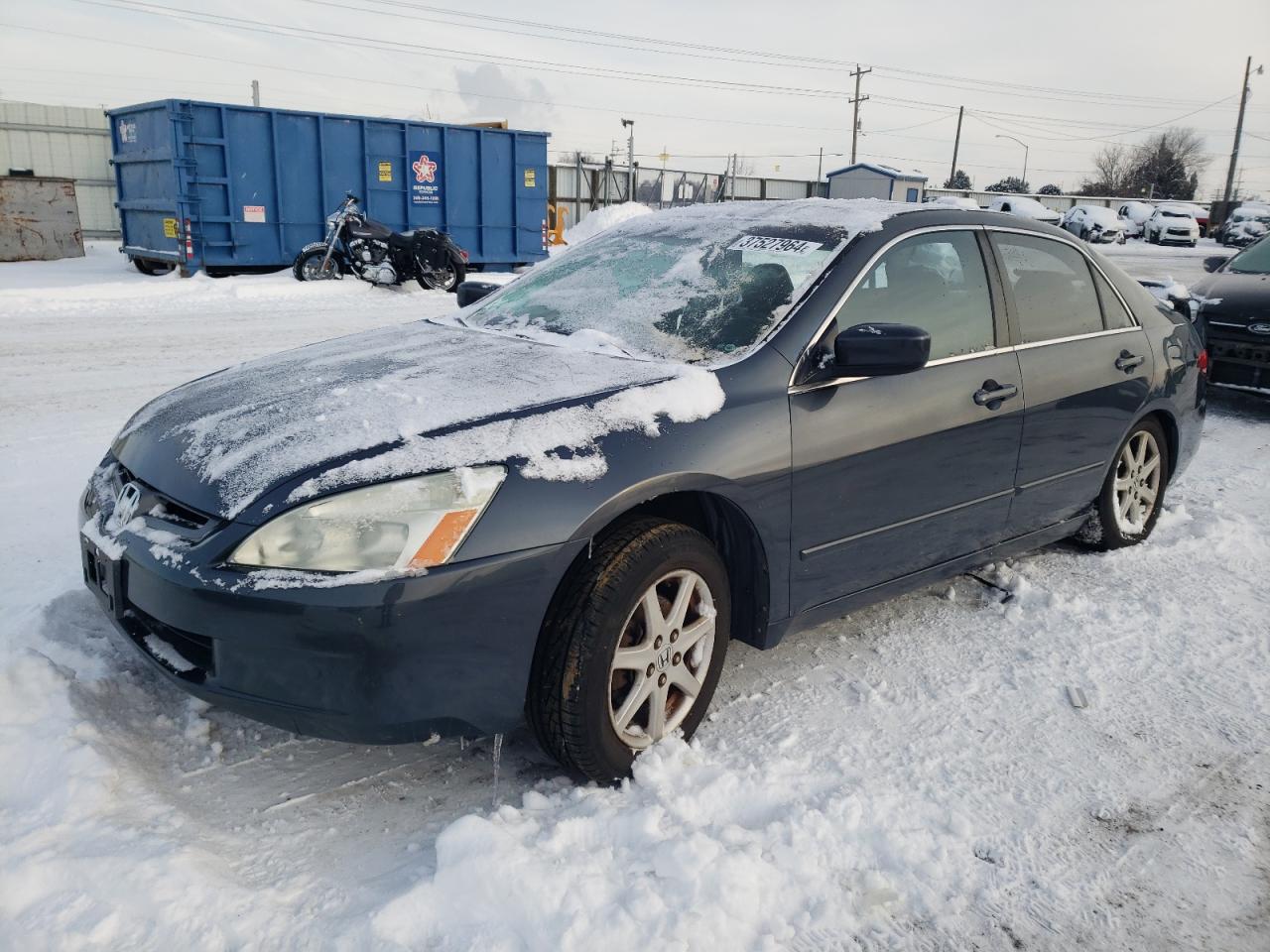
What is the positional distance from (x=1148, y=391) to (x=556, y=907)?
3.58 metres

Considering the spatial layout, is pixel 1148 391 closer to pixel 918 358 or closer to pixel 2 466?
pixel 918 358

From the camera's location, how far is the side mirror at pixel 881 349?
9.46ft

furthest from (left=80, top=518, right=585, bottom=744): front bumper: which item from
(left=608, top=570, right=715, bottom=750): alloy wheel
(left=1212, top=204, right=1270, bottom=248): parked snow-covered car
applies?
(left=1212, top=204, right=1270, bottom=248): parked snow-covered car

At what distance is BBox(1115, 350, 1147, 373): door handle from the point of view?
4180mm

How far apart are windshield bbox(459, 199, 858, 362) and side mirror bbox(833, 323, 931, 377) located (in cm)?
25

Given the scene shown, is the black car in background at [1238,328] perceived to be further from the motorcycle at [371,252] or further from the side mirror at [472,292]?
the motorcycle at [371,252]

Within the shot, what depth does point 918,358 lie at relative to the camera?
2.92 meters

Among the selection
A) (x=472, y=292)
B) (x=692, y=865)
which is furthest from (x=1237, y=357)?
(x=692, y=865)

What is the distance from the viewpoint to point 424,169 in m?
15.8

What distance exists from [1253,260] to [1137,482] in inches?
201

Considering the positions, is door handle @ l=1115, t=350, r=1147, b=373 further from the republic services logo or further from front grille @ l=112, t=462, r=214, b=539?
the republic services logo

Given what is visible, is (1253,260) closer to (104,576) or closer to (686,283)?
(686,283)

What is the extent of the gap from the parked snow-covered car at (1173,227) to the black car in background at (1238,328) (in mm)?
30320

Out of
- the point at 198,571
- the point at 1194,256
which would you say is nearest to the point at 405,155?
the point at 198,571
